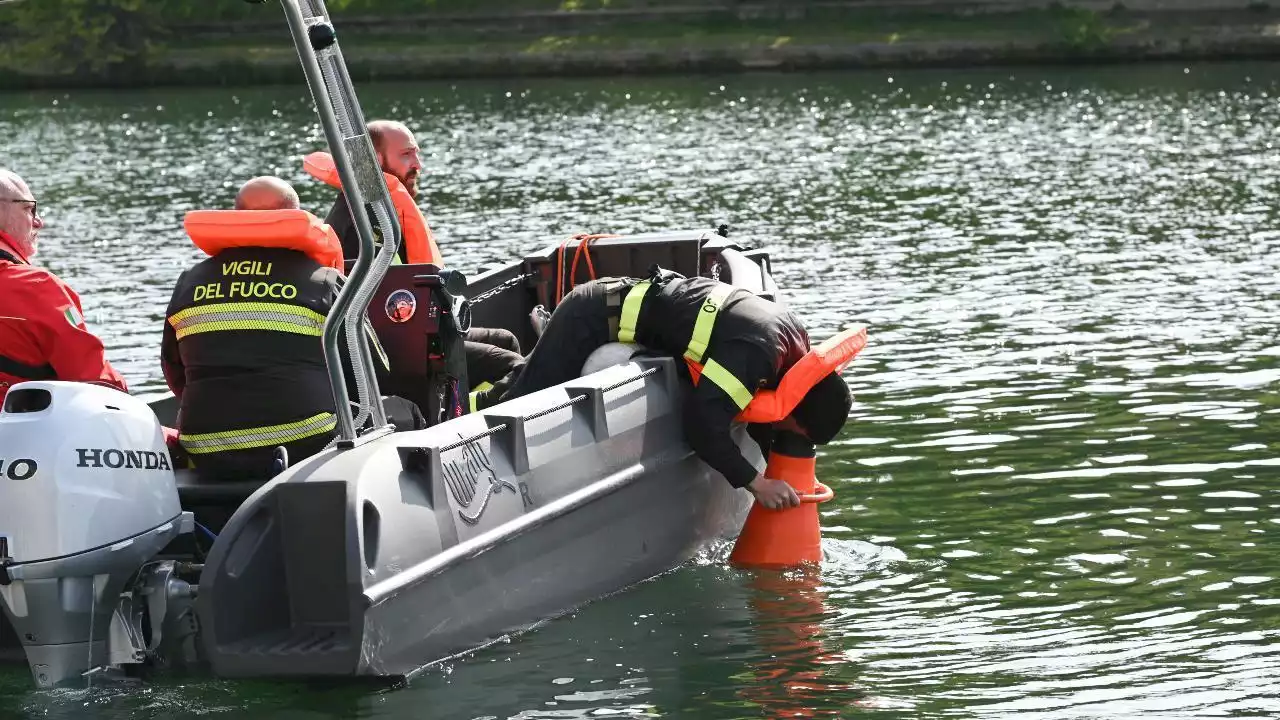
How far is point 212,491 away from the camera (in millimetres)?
6637

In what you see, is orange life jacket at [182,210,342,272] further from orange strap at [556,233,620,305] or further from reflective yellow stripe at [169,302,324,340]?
orange strap at [556,233,620,305]

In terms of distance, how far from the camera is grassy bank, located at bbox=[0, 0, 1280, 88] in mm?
39500

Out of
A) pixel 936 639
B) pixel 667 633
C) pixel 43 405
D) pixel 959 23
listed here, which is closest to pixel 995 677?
pixel 936 639

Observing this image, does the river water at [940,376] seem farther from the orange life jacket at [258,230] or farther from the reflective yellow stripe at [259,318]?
the orange life jacket at [258,230]

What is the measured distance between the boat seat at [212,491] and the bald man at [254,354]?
0.21 ft

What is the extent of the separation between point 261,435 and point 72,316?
0.73 m

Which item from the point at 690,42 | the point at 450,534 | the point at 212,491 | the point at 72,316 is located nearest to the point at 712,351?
the point at 450,534

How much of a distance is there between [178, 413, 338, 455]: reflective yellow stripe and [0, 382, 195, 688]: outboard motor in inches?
19.7

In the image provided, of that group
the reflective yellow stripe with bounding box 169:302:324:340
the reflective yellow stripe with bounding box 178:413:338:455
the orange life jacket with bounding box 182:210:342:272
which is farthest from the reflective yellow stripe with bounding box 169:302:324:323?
the reflective yellow stripe with bounding box 178:413:338:455

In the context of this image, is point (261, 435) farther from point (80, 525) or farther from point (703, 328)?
point (703, 328)

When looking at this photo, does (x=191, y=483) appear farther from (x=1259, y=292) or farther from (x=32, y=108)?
(x=32, y=108)

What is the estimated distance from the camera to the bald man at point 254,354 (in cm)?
664

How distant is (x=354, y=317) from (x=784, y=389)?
86.0 inches

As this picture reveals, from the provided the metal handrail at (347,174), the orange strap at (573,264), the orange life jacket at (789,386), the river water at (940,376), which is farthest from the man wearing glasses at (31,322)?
the orange strap at (573,264)
